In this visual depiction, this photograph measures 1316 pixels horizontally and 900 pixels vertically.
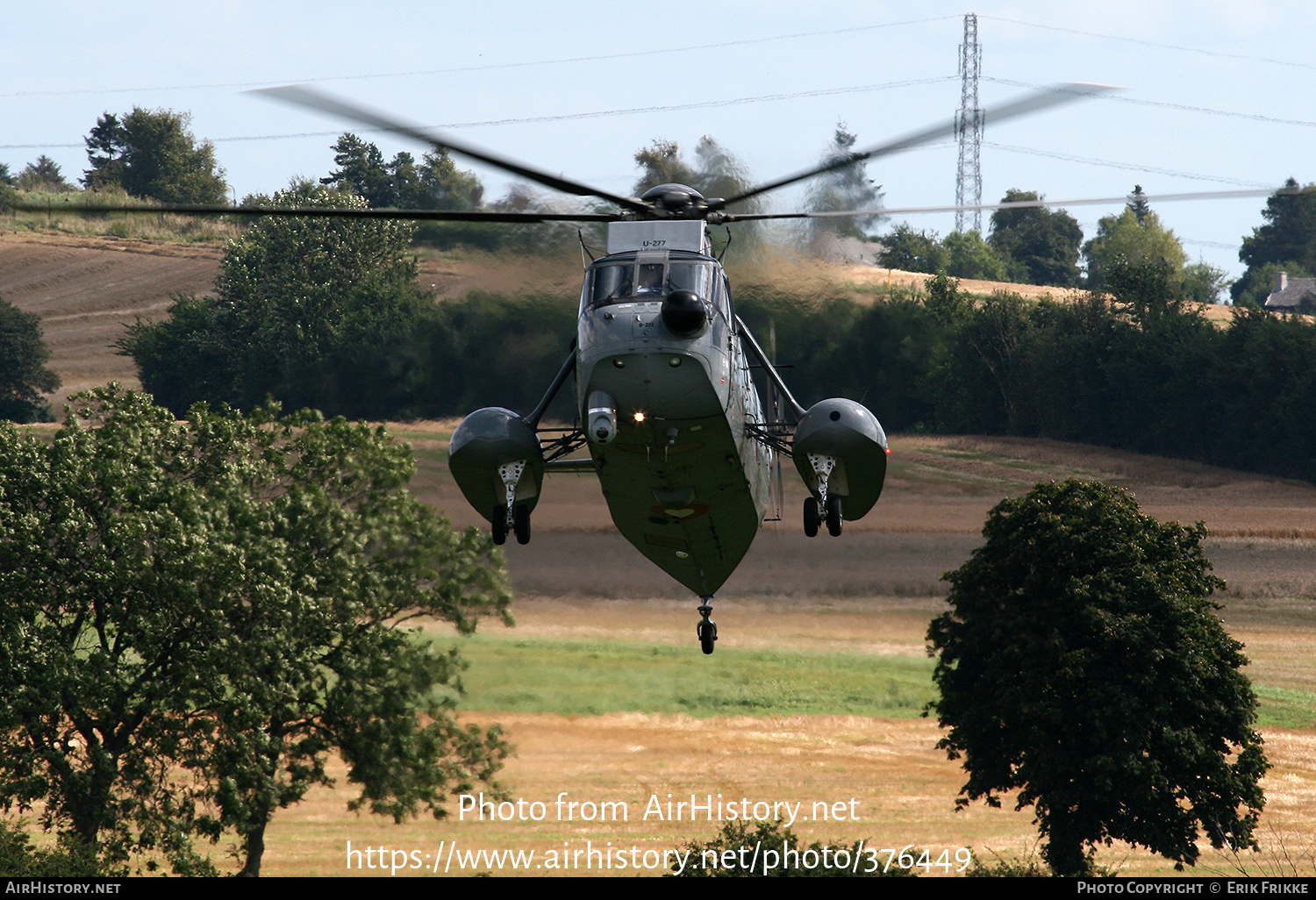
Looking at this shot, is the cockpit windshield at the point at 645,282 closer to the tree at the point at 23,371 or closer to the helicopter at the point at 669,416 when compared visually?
the helicopter at the point at 669,416

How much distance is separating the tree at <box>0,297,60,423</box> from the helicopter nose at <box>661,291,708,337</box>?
295 feet

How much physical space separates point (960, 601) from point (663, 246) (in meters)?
33.1

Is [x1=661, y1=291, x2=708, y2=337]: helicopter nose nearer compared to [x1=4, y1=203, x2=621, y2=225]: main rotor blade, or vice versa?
[x1=4, y1=203, x2=621, y2=225]: main rotor blade

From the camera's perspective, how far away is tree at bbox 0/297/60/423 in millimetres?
96875

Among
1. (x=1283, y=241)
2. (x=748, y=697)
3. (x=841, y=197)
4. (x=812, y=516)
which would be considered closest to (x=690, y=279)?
(x=812, y=516)

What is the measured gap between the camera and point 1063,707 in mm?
48000

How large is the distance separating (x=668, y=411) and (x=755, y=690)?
151 feet

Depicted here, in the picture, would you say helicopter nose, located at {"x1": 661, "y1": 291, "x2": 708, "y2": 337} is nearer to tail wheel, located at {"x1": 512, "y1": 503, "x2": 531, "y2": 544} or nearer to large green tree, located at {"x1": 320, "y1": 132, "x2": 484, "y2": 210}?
tail wheel, located at {"x1": 512, "y1": 503, "x2": 531, "y2": 544}

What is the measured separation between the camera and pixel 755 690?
63281 millimetres

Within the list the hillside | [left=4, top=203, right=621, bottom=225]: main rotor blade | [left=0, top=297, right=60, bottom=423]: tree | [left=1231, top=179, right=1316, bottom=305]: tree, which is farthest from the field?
[left=1231, top=179, right=1316, bottom=305]: tree
